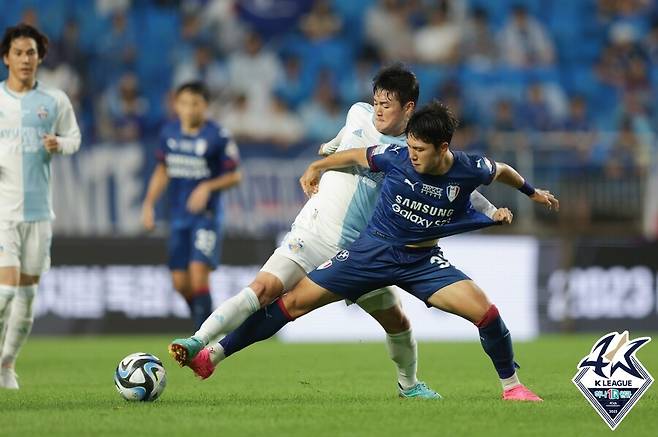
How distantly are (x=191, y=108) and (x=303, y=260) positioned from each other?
4.79m

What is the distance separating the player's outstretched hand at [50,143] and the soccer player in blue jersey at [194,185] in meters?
3.32

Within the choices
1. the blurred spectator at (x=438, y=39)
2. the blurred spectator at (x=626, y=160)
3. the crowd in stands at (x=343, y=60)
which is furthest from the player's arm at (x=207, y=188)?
the blurred spectator at (x=438, y=39)

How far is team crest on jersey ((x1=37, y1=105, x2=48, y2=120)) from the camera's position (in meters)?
8.62

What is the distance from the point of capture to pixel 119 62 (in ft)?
59.9

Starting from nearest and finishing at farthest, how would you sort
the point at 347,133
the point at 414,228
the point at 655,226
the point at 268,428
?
the point at 268,428 → the point at 414,228 → the point at 347,133 → the point at 655,226

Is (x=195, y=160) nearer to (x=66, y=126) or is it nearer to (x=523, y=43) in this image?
(x=66, y=126)

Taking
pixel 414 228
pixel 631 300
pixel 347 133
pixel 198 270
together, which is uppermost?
pixel 347 133

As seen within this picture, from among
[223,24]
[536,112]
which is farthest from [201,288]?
[223,24]

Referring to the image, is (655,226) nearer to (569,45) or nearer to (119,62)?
(569,45)

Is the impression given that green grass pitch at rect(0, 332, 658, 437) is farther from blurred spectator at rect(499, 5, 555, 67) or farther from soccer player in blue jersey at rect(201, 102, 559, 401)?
blurred spectator at rect(499, 5, 555, 67)

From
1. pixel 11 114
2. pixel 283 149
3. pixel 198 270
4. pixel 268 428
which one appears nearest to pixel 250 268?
pixel 283 149

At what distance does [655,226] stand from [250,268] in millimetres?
5257

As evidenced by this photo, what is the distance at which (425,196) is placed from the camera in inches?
277

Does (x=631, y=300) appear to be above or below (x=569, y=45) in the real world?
below
